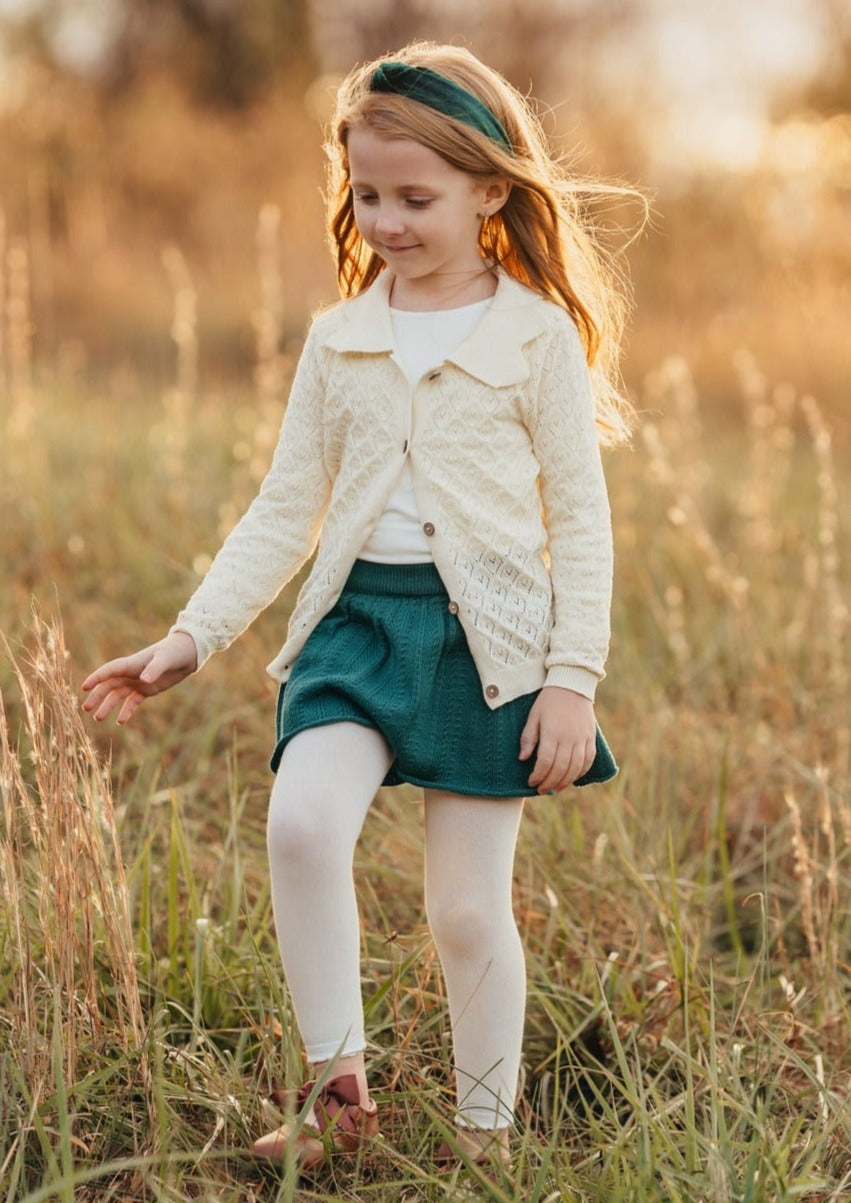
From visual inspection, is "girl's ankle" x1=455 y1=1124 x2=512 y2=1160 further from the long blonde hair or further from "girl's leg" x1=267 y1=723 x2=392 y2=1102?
the long blonde hair

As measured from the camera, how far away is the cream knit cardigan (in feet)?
6.04

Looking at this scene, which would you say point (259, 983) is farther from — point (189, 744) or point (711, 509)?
point (711, 509)

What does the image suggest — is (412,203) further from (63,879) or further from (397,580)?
(63,879)

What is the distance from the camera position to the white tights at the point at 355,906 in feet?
5.70

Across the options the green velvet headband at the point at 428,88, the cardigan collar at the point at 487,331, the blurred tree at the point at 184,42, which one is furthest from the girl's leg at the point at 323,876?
the blurred tree at the point at 184,42

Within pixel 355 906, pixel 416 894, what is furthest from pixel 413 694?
pixel 416 894

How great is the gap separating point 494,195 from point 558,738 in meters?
0.70

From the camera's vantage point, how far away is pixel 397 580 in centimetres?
186

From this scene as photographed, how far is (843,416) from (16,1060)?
588 centimetres

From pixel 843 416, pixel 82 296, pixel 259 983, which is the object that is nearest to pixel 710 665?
pixel 259 983

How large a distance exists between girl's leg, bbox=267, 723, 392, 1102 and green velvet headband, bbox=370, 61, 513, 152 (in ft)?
2.48

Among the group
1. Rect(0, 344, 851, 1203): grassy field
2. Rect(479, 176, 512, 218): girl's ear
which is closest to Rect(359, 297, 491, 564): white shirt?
Rect(479, 176, 512, 218): girl's ear

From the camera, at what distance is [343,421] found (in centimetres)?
193

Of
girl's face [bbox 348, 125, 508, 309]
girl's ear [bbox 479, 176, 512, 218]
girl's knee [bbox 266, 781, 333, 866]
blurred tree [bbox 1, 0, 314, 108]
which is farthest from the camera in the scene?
blurred tree [bbox 1, 0, 314, 108]
